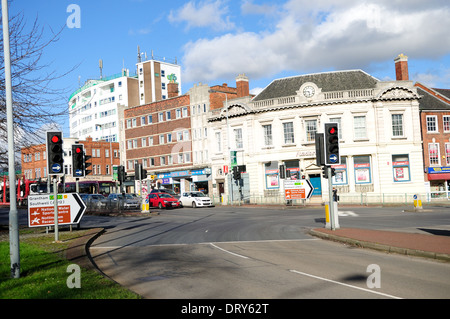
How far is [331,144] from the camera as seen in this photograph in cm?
1758

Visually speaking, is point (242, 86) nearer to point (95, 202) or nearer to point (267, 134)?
point (267, 134)

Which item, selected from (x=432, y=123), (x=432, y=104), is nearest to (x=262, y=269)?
(x=432, y=123)

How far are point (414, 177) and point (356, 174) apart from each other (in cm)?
552

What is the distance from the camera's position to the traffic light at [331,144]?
17.5 m

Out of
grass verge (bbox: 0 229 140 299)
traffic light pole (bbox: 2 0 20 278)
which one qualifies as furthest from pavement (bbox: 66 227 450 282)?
traffic light pole (bbox: 2 0 20 278)

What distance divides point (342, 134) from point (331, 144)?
93.1ft

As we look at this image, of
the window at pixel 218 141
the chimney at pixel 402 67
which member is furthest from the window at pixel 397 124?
the window at pixel 218 141

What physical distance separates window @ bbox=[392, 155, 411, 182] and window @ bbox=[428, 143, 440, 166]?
4218 mm

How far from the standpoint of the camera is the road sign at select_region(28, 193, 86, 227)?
661 inches

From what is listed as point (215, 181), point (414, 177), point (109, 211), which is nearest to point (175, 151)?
point (215, 181)

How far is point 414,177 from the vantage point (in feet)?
143

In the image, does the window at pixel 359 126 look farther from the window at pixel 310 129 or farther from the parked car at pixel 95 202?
the parked car at pixel 95 202

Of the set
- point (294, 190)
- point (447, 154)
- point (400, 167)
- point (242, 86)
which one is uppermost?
point (242, 86)

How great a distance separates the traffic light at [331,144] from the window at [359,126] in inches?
1127
